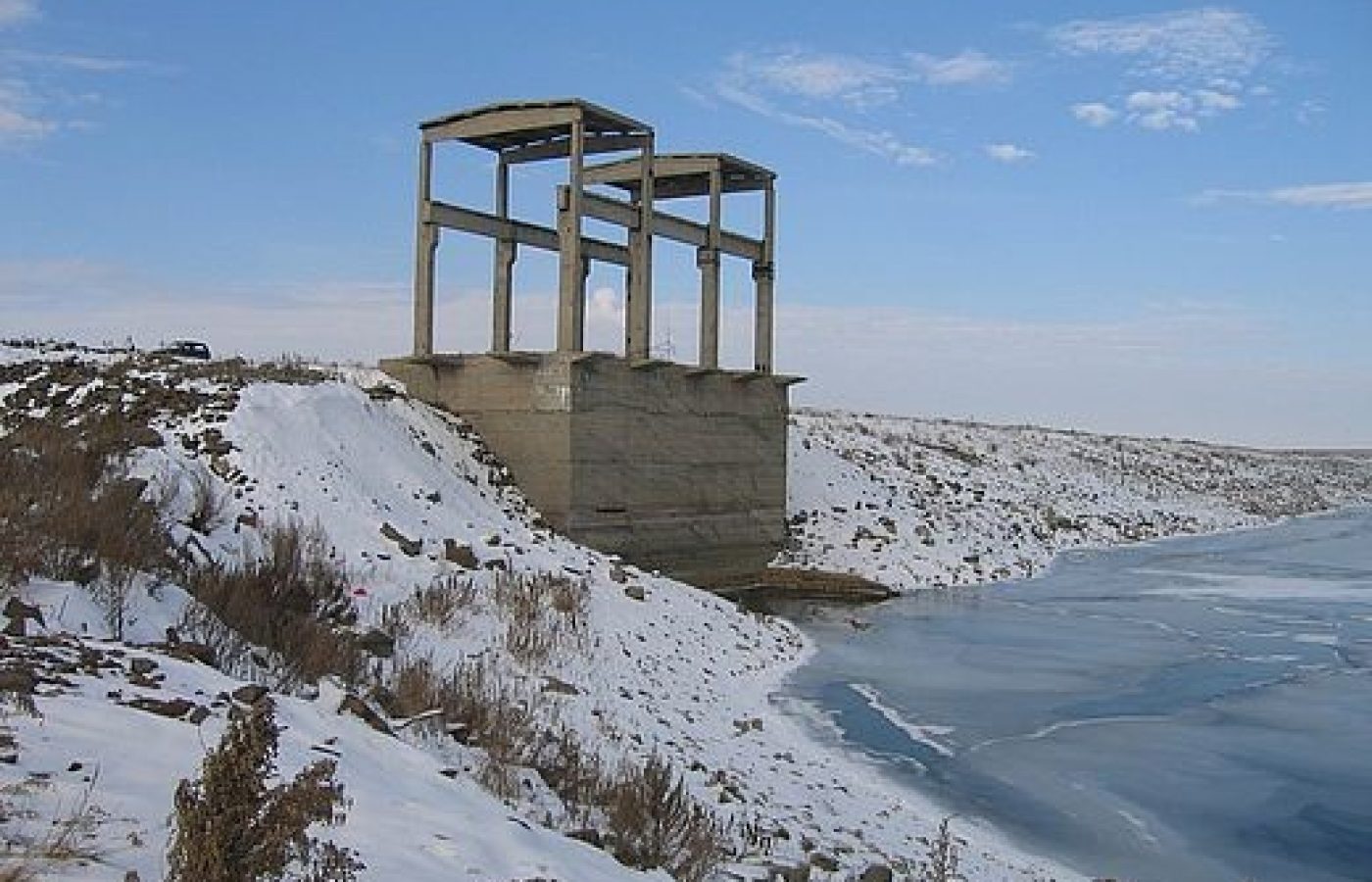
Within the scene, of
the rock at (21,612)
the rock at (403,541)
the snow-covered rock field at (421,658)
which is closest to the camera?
the snow-covered rock field at (421,658)

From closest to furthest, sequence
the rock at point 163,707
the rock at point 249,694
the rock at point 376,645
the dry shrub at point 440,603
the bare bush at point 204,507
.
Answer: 1. the rock at point 163,707
2. the rock at point 249,694
3. the rock at point 376,645
4. the bare bush at point 204,507
5. the dry shrub at point 440,603

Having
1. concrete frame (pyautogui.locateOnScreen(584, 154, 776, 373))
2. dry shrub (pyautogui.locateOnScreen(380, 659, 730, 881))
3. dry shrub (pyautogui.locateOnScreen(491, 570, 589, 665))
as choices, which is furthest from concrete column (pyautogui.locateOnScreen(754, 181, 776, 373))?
dry shrub (pyautogui.locateOnScreen(380, 659, 730, 881))

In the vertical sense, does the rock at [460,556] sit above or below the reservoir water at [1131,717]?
above

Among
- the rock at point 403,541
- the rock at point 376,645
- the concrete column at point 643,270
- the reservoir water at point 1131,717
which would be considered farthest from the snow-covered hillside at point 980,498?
the rock at point 376,645

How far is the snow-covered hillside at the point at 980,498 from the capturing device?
97.6 feet

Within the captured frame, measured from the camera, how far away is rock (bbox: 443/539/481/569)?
1602 cm

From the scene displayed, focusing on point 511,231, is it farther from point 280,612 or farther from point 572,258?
point 280,612

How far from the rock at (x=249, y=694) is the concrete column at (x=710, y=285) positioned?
1893cm

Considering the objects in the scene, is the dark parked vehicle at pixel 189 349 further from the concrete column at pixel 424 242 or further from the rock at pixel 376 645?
the rock at pixel 376 645

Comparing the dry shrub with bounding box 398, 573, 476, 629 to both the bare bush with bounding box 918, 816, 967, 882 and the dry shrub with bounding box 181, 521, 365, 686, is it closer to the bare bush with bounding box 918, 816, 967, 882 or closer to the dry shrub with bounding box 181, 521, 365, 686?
the dry shrub with bounding box 181, 521, 365, 686

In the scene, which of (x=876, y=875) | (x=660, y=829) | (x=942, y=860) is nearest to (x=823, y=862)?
(x=876, y=875)

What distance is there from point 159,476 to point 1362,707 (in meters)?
14.2

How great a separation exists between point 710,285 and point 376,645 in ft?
52.8

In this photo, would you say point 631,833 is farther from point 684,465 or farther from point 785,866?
point 684,465
